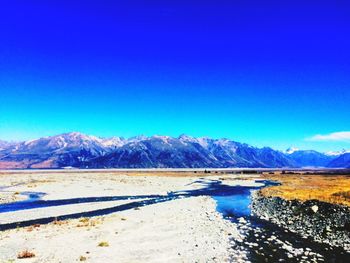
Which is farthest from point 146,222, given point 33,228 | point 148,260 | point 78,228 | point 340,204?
point 340,204

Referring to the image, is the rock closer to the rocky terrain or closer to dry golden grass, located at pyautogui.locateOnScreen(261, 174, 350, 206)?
the rocky terrain

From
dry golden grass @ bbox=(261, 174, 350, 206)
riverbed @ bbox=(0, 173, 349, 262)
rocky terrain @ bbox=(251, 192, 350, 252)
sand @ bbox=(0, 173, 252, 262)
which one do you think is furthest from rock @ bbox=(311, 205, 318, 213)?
sand @ bbox=(0, 173, 252, 262)

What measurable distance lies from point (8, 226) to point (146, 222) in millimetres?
15553

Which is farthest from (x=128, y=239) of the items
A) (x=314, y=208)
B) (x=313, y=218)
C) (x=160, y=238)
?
(x=314, y=208)

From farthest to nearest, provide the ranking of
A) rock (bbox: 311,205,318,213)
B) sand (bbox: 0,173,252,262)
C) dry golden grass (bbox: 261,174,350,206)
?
dry golden grass (bbox: 261,174,350,206), rock (bbox: 311,205,318,213), sand (bbox: 0,173,252,262)

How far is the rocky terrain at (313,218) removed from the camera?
32953 millimetres

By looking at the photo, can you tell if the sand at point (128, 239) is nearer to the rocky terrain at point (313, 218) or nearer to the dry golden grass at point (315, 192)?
the rocky terrain at point (313, 218)

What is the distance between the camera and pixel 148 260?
82.9ft

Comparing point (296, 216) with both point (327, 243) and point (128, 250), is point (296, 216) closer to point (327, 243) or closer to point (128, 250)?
point (327, 243)

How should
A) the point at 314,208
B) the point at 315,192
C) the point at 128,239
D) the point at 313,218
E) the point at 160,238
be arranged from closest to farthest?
the point at 128,239 → the point at 160,238 → the point at 313,218 → the point at 314,208 → the point at 315,192

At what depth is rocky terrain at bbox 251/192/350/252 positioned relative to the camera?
3295 cm

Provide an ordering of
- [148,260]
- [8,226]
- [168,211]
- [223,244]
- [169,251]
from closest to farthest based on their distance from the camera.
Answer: [148,260] < [169,251] < [223,244] < [8,226] < [168,211]

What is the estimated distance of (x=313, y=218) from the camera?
1688 inches

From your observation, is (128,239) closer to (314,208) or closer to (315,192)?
(314,208)
